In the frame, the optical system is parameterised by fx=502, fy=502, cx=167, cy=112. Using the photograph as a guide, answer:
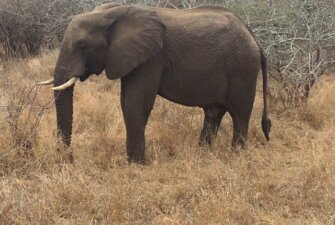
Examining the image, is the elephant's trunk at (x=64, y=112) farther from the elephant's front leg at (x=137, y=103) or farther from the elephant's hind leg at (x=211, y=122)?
the elephant's hind leg at (x=211, y=122)

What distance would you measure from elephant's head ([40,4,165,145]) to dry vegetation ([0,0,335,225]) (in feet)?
0.82

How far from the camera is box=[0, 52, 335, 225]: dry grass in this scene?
11.9ft

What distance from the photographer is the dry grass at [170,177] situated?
3617 mm

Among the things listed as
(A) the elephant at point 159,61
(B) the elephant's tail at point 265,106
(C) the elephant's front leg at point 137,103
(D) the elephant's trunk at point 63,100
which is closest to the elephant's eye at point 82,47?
(A) the elephant at point 159,61

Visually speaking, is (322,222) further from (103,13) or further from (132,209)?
(103,13)

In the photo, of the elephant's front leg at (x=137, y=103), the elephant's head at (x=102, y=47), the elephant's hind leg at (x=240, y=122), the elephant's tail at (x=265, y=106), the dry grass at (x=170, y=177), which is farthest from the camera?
the elephant's tail at (x=265, y=106)

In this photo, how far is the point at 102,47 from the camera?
15.4 feet

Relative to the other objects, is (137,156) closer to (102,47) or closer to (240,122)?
(102,47)

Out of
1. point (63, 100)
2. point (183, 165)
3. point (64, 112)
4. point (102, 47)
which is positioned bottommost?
point (183, 165)

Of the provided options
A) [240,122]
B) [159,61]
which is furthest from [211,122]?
[159,61]

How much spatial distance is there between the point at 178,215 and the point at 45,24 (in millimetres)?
7736

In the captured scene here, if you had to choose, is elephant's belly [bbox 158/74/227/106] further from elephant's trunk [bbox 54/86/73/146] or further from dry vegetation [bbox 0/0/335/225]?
elephant's trunk [bbox 54/86/73/146]

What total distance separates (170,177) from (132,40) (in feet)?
4.43

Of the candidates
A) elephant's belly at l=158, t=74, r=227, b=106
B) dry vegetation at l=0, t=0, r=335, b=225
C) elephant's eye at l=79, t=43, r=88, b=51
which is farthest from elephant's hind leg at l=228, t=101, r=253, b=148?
elephant's eye at l=79, t=43, r=88, b=51
